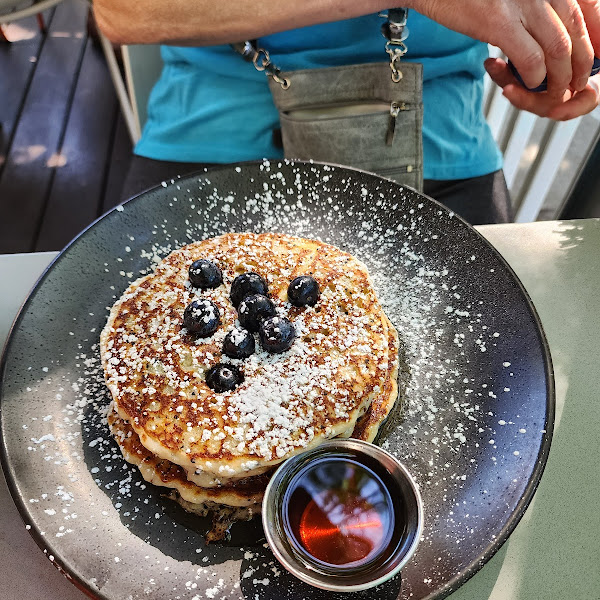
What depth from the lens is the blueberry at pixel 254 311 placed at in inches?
42.6

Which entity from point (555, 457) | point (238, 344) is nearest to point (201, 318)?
point (238, 344)

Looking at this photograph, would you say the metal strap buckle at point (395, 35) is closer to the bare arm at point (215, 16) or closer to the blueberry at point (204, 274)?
the bare arm at point (215, 16)

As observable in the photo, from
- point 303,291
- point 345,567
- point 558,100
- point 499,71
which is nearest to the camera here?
point 345,567

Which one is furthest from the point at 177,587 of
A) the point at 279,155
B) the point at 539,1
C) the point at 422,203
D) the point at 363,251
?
the point at 539,1

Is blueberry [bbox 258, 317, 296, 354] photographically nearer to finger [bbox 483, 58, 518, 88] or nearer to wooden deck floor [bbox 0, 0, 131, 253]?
finger [bbox 483, 58, 518, 88]

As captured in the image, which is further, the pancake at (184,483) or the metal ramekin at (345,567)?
the pancake at (184,483)

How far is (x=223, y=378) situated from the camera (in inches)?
40.0

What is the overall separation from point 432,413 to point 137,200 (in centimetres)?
78

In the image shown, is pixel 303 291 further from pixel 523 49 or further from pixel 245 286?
pixel 523 49

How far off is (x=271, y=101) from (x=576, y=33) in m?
0.73

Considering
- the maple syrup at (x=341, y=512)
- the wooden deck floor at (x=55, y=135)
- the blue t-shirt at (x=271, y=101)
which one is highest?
the blue t-shirt at (x=271, y=101)

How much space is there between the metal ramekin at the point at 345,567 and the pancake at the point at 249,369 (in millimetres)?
33

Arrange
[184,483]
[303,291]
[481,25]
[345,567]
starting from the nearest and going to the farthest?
[345,567] → [184,483] → [303,291] → [481,25]

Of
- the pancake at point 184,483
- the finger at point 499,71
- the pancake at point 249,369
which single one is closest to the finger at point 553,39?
the finger at point 499,71
